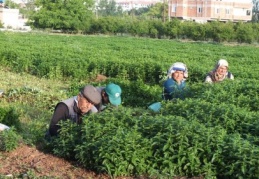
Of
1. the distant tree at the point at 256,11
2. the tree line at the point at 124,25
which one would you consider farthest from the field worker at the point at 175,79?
the distant tree at the point at 256,11

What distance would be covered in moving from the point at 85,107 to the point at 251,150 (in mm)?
2233

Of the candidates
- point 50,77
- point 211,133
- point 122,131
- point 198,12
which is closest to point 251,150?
point 211,133

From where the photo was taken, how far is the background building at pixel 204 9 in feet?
319

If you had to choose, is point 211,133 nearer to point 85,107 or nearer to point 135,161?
point 135,161

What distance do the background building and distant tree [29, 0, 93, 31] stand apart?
23.4m

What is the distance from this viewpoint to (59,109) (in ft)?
22.0

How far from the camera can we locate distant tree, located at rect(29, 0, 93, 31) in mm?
74188

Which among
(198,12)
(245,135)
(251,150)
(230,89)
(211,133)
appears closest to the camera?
(251,150)

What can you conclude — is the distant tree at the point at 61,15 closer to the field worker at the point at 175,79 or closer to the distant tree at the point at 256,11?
the distant tree at the point at 256,11

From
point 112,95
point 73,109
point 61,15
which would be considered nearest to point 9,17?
point 61,15

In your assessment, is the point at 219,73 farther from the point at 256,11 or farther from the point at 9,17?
the point at 256,11

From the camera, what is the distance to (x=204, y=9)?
321ft

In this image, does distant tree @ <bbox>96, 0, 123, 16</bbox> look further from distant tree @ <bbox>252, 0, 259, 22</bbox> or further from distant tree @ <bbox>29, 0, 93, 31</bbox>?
distant tree @ <bbox>29, 0, 93, 31</bbox>

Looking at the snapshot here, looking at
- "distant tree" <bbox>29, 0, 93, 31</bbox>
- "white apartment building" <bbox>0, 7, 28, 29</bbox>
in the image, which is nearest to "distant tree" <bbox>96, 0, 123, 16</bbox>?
"white apartment building" <bbox>0, 7, 28, 29</bbox>
